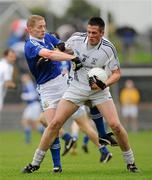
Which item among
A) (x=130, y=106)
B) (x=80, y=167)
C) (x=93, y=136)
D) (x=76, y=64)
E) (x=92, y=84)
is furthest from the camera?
(x=130, y=106)

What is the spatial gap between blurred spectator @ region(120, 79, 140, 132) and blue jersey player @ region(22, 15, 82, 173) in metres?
20.7

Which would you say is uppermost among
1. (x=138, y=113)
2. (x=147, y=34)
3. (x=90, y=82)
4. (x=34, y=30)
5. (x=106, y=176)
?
Answer: (x=34, y=30)

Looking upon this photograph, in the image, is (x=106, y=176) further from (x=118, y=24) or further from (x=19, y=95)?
(x=118, y=24)

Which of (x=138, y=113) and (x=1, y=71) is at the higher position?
(x=1, y=71)

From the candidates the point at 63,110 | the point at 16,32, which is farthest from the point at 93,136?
the point at 16,32

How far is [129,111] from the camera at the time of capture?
34.5 m

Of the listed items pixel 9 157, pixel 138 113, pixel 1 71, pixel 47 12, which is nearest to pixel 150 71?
pixel 138 113

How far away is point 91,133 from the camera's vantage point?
16500 millimetres

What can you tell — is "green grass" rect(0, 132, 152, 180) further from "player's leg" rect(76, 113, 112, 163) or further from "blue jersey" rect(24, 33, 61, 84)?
"blue jersey" rect(24, 33, 61, 84)

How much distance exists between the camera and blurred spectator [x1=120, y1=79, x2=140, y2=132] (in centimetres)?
3444

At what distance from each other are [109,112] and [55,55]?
1275 mm

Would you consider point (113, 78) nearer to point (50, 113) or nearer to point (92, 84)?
point (92, 84)

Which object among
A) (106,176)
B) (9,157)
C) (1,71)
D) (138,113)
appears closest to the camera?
(106,176)

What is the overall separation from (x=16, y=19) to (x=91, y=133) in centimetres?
2410
